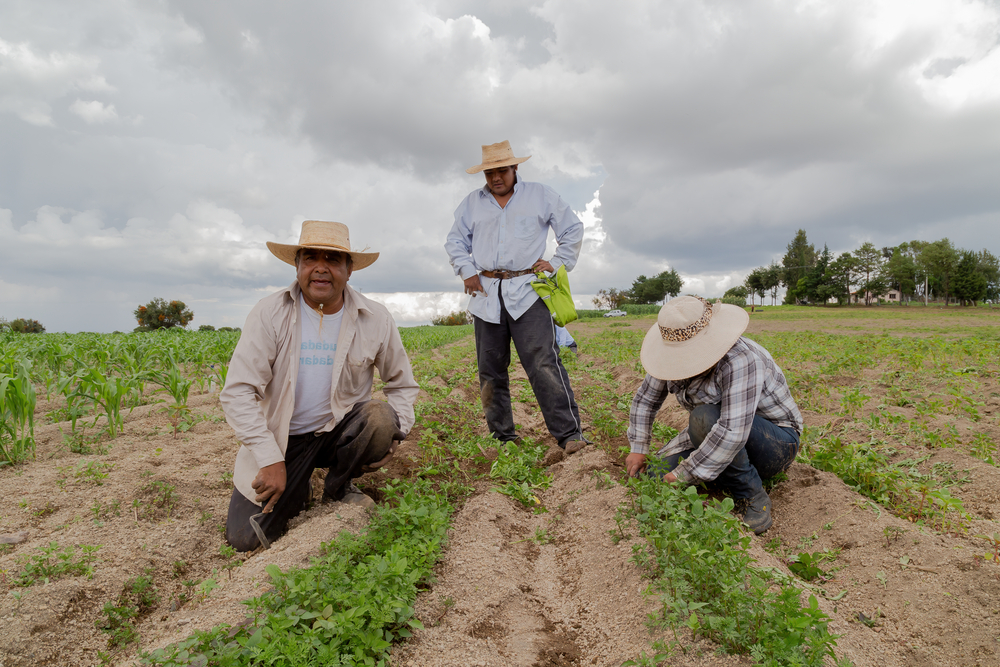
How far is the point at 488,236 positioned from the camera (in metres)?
4.36

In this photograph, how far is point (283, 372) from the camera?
306cm

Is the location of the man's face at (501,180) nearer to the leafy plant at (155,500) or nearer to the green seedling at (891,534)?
the leafy plant at (155,500)

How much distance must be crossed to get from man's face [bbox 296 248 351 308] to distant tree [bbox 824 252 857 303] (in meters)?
80.3

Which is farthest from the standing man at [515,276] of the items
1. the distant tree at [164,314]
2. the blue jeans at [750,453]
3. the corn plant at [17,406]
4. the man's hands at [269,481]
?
the distant tree at [164,314]

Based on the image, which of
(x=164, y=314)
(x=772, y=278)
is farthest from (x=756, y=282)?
(x=164, y=314)

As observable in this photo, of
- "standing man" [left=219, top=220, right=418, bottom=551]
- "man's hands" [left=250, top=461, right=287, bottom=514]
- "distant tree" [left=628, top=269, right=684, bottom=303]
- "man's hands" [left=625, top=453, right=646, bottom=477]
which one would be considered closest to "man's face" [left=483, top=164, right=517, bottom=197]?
"standing man" [left=219, top=220, right=418, bottom=551]

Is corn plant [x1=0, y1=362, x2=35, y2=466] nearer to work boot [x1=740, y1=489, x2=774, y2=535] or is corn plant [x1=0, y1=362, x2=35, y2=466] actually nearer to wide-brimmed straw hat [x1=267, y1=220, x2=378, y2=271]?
wide-brimmed straw hat [x1=267, y1=220, x2=378, y2=271]

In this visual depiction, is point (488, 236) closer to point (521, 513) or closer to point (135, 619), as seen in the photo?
point (521, 513)

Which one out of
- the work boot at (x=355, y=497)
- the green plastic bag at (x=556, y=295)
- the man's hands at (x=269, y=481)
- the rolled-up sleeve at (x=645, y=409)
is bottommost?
the work boot at (x=355, y=497)

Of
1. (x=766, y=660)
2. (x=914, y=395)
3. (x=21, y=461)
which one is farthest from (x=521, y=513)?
(x=914, y=395)

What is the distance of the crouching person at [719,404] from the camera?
2.82m

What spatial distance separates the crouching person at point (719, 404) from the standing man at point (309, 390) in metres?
1.49

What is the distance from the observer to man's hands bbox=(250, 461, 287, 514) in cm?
281

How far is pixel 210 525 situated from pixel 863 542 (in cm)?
361
